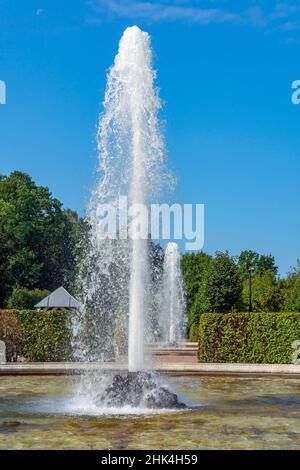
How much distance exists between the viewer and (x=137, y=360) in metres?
14.8

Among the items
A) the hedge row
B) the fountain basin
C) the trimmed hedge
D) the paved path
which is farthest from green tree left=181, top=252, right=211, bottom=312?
the fountain basin

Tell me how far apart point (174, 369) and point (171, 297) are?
25572mm

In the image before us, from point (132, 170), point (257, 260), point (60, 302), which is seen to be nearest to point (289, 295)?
point (60, 302)

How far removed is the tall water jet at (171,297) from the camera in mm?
46872

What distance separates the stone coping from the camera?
2147 centimetres

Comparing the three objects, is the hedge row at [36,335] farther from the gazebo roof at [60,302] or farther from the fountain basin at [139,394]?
the fountain basin at [139,394]

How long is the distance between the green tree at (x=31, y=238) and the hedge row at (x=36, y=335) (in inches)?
1258

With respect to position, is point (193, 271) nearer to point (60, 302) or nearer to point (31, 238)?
point (31, 238)

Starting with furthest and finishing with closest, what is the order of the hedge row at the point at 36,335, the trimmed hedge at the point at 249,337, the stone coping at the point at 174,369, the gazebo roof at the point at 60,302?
1. the gazebo roof at the point at 60,302
2. the hedge row at the point at 36,335
3. the trimmed hedge at the point at 249,337
4. the stone coping at the point at 174,369

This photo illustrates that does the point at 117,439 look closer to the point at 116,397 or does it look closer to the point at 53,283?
the point at 116,397

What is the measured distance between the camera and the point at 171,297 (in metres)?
47.7

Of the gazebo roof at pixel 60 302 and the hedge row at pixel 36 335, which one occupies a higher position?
the gazebo roof at pixel 60 302

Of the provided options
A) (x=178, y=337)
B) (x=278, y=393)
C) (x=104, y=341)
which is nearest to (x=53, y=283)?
(x=178, y=337)

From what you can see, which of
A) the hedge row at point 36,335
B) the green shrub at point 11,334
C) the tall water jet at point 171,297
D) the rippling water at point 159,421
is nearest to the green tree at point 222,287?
the tall water jet at point 171,297
